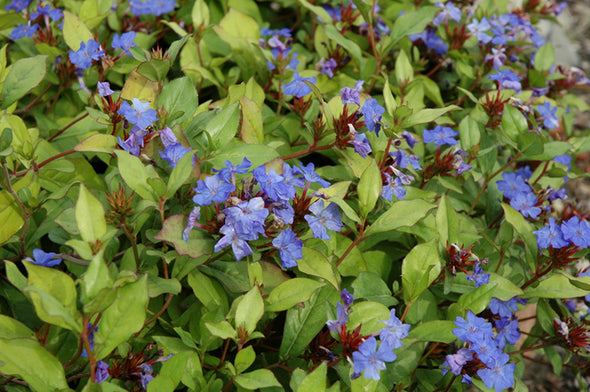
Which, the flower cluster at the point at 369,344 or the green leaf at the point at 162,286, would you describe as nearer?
the flower cluster at the point at 369,344

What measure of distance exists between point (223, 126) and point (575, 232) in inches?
47.2

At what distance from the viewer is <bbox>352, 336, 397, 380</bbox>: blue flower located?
4.35 feet

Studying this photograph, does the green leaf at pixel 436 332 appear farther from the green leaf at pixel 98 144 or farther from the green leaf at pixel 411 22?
the green leaf at pixel 411 22

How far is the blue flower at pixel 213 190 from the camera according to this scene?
135 cm

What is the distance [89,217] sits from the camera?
134 centimetres

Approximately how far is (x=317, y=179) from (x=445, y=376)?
0.79 metres

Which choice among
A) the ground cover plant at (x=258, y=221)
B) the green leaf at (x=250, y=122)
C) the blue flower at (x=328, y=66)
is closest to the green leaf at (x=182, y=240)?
the ground cover plant at (x=258, y=221)

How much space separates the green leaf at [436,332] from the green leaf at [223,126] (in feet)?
2.69

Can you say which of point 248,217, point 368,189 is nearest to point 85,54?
point 248,217

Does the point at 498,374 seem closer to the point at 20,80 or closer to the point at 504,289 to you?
the point at 504,289

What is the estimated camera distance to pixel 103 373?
52.1 inches

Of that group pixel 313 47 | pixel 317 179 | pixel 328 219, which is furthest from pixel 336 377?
pixel 313 47

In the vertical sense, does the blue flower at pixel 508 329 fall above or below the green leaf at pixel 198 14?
below

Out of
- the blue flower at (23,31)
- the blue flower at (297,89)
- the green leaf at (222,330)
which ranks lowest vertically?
the green leaf at (222,330)
